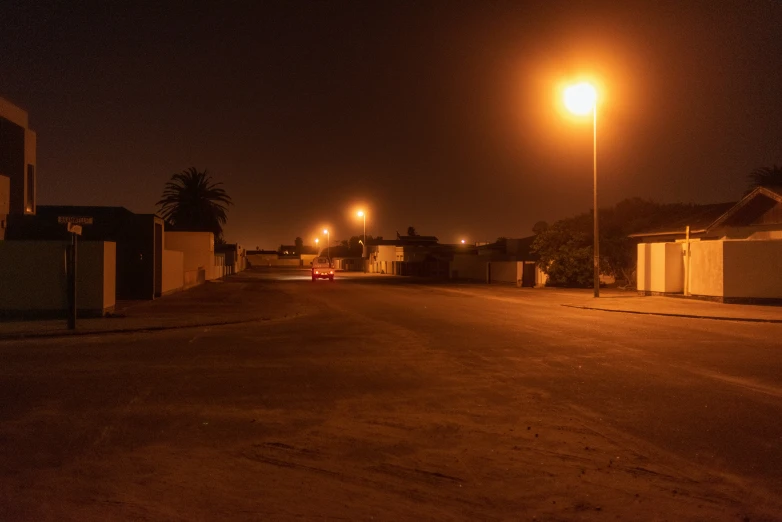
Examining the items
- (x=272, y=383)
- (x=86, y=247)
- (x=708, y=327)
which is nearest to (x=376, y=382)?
(x=272, y=383)

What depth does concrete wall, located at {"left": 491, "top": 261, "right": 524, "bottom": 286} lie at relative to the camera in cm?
5141

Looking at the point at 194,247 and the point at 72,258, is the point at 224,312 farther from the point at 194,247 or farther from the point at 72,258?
the point at 194,247

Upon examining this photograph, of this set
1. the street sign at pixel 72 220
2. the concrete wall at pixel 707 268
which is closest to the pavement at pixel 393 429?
the street sign at pixel 72 220

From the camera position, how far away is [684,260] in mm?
33688

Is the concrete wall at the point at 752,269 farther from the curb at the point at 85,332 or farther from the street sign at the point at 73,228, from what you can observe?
the street sign at the point at 73,228

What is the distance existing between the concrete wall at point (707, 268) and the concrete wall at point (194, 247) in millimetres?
37558

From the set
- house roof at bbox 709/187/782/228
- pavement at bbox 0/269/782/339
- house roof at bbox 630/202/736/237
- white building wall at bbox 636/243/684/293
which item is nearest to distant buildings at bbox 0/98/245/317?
pavement at bbox 0/269/782/339

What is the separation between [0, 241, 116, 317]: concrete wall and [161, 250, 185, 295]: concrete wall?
12321 millimetres

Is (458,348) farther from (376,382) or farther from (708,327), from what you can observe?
(708,327)

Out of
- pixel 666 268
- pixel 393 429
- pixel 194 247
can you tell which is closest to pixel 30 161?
pixel 194 247

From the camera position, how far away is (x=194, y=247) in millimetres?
59656

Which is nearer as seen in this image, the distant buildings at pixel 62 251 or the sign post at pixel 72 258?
the sign post at pixel 72 258

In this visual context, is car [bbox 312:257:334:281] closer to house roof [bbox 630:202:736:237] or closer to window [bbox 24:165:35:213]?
window [bbox 24:165:35:213]

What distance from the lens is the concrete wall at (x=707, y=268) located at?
30094 millimetres
